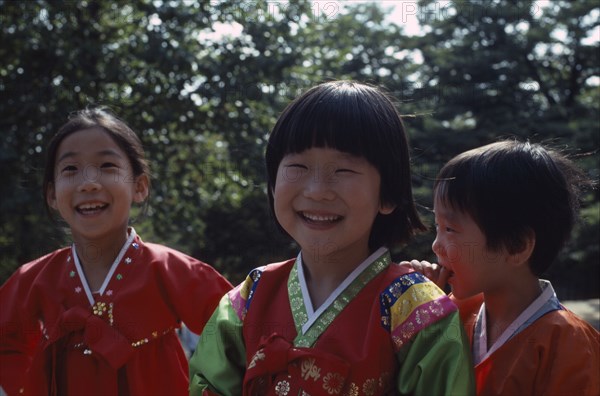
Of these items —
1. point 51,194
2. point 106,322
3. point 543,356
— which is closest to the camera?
point 543,356

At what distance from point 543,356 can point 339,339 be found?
0.57 meters

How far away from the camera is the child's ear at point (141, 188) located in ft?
9.39

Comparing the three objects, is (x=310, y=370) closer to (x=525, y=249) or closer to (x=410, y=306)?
(x=410, y=306)

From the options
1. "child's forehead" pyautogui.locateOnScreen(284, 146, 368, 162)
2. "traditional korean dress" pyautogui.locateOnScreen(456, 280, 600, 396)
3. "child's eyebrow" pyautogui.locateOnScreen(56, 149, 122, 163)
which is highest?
"child's eyebrow" pyautogui.locateOnScreen(56, 149, 122, 163)

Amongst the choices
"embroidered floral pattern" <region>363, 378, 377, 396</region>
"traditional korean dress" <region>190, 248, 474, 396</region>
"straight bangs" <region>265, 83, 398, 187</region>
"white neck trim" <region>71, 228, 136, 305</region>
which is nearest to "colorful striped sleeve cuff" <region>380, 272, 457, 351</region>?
"traditional korean dress" <region>190, 248, 474, 396</region>

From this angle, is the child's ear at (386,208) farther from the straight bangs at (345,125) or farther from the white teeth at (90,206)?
the white teeth at (90,206)

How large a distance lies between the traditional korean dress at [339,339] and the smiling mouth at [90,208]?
2.53 ft

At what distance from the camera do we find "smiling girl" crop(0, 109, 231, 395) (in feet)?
8.31

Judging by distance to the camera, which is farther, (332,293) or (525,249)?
(525,249)

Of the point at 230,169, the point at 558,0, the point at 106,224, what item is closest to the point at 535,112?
the point at 558,0

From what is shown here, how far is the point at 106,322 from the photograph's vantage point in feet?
8.45

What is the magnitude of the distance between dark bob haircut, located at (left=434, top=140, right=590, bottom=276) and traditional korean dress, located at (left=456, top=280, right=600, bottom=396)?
17 centimetres

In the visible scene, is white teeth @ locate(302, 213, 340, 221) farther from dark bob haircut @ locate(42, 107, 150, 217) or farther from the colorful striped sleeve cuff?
dark bob haircut @ locate(42, 107, 150, 217)

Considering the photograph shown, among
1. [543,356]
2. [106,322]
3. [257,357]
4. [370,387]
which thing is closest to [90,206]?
[106,322]
